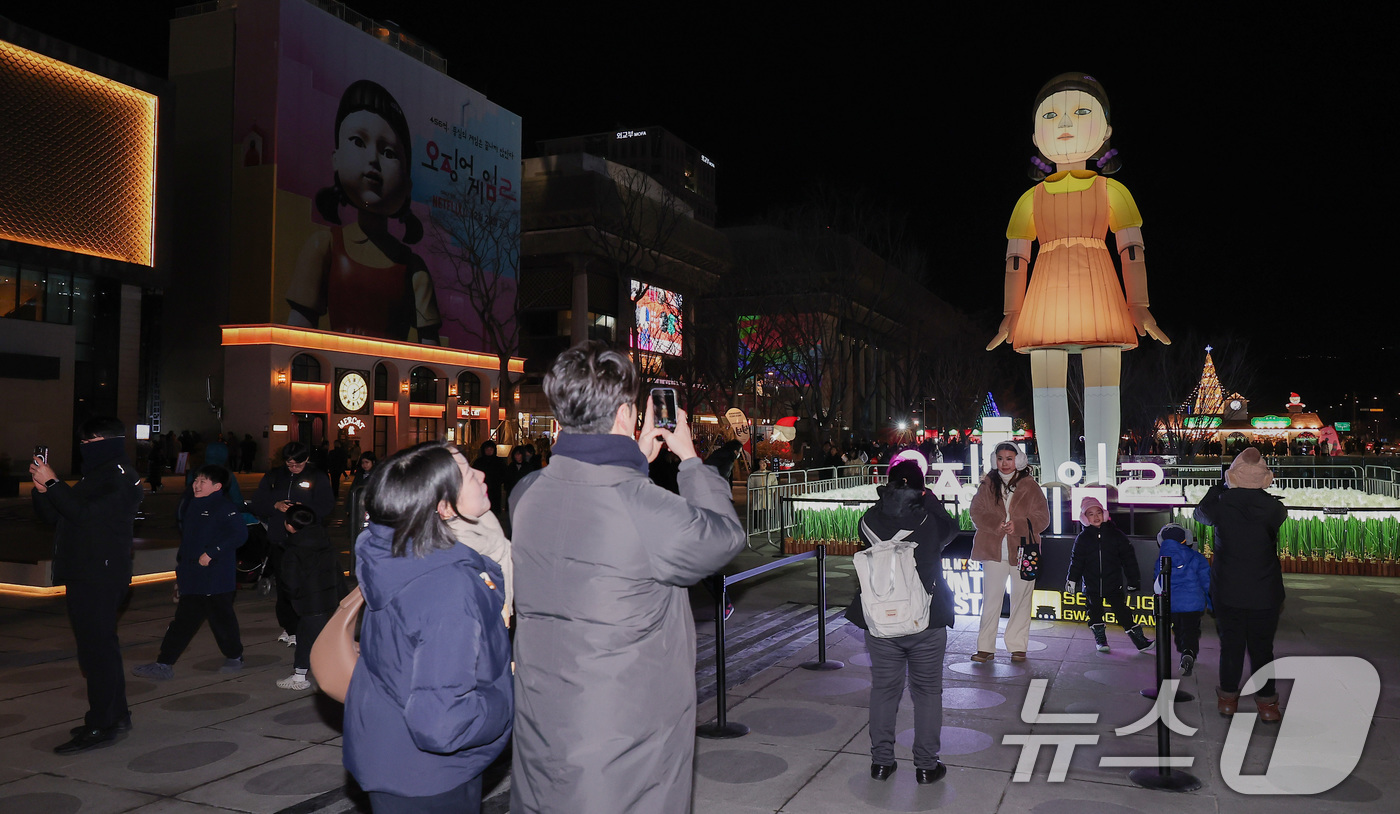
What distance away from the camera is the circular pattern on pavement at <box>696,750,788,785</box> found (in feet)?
16.9

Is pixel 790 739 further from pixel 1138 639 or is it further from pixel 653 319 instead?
pixel 653 319

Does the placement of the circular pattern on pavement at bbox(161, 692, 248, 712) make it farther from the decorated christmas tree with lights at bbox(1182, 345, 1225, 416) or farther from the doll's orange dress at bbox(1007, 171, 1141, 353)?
the decorated christmas tree with lights at bbox(1182, 345, 1225, 416)

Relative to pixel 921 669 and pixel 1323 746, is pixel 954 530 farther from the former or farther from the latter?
pixel 1323 746

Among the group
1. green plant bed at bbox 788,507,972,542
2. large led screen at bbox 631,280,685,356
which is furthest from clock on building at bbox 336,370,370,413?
green plant bed at bbox 788,507,972,542

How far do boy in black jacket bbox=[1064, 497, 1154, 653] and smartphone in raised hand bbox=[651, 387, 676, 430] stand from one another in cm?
583

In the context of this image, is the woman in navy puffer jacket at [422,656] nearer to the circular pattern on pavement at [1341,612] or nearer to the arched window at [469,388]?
the circular pattern on pavement at [1341,612]

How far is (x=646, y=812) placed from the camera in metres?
2.56

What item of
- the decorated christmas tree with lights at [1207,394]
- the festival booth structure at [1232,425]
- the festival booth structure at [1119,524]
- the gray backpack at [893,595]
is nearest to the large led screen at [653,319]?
the festival booth structure at [1232,425]

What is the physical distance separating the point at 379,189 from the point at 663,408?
43.1 m

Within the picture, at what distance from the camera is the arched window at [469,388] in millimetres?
50031

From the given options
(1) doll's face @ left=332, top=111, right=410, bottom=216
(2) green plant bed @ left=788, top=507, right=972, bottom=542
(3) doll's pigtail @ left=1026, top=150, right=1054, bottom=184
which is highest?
(1) doll's face @ left=332, top=111, right=410, bottom=216

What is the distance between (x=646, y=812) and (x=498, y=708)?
511mm

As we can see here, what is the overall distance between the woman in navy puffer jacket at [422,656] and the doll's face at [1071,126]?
34.5 ft

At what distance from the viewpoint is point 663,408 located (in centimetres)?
292
